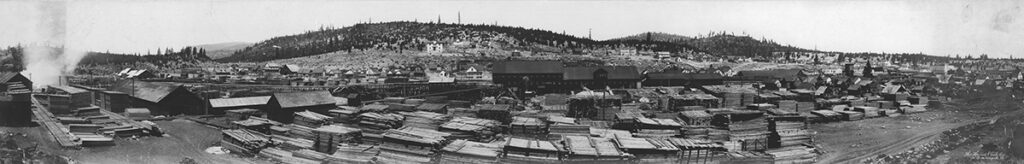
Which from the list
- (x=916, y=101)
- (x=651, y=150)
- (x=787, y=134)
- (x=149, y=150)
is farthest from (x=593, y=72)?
(x=149, y=150)

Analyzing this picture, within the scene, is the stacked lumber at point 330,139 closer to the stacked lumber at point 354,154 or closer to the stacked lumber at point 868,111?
the stacked lumber at point 354,154

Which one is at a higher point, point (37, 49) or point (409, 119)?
point (37, 49)

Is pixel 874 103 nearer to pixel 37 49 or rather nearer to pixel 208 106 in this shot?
pixel 208 106

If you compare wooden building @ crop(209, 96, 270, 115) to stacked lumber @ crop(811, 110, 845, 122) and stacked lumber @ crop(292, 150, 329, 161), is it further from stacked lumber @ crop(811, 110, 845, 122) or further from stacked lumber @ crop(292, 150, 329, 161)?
stacked lumber @ crop(811, 110, 845, 122)

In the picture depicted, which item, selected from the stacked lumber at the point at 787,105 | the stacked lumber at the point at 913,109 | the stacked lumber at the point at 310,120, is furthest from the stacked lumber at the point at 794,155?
the stacked lumber at the point at 310,120

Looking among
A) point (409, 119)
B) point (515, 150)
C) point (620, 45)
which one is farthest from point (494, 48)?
point (515, 150)

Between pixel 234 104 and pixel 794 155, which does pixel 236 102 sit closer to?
pixel 234 104
